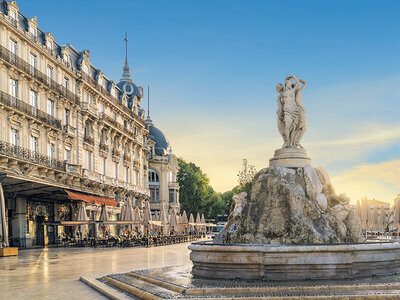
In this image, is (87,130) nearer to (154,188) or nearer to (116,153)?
(116,153)

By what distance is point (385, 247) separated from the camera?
36.2 ft

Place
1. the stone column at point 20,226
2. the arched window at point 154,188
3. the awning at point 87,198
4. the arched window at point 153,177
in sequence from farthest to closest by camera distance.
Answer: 1. the arched window at point 153,177
2. the arched window at point 154,188
3. the stone column at point 20,226
4. the awning at point 87,198

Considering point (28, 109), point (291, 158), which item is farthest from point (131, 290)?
point (28, 109)

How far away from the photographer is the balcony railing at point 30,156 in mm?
28938

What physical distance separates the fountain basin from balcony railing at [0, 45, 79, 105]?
76.7 ft

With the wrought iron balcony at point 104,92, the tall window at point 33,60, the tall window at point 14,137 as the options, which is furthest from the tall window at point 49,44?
the tall window at point 14,137

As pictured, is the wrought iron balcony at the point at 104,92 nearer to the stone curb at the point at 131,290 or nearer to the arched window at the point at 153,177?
the arched window at the point at 153,177

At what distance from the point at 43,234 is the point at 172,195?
41.4 metres

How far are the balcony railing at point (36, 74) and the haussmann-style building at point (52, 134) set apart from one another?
0.19 feet

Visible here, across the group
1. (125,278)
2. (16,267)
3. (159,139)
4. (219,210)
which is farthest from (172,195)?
(125,278)

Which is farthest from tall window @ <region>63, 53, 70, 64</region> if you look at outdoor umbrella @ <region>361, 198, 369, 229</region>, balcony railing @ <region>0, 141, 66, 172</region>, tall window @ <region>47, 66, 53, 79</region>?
outdoor umbrella @ <region>361, 198, 369, 229</region>

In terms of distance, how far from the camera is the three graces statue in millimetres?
16516

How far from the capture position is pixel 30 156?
31.4 m

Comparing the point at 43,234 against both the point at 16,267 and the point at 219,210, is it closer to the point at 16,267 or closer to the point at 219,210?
the point at 16,267
